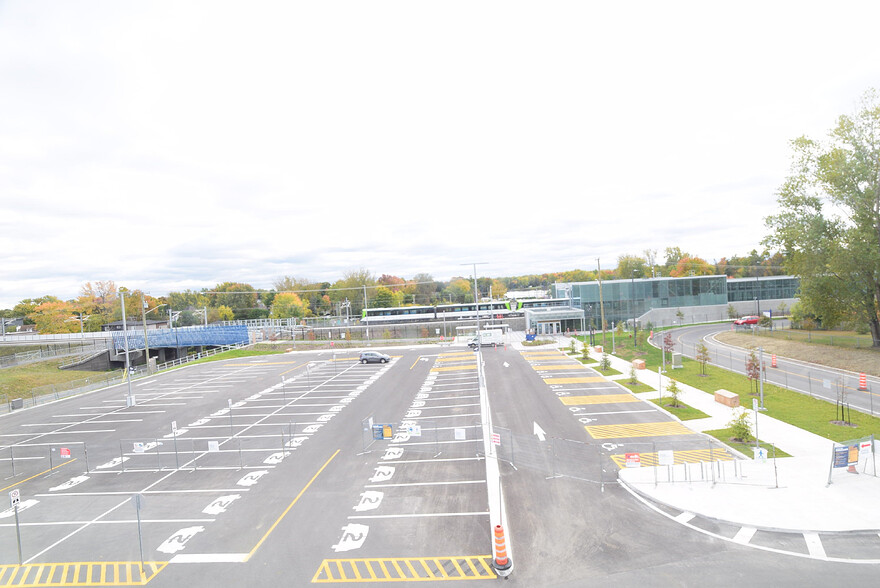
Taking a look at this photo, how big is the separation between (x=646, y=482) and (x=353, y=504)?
10.2m

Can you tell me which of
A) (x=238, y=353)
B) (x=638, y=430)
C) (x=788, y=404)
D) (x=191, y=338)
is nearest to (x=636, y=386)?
(x=788, y=404)

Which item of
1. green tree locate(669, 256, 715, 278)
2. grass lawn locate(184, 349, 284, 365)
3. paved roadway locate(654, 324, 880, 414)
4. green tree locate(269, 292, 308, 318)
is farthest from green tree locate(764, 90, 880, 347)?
green tree locate(269, 292, 308, 318)

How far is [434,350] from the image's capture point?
2215 inches

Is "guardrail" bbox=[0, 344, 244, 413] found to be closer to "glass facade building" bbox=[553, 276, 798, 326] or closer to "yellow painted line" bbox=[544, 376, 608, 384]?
"yellow painted line" bbox=[544, 376, 608, 384]

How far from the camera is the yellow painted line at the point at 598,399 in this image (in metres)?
27.7

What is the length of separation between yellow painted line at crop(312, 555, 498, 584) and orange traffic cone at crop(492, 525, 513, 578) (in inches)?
8.5

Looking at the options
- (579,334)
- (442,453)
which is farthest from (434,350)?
(442,453)

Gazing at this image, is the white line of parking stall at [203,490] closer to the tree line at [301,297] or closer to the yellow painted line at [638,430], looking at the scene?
the yellow painted line at [638,430]

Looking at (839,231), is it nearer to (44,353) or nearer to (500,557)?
(500,557)

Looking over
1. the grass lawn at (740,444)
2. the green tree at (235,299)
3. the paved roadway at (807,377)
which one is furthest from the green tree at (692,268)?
the green tree at (235,299)

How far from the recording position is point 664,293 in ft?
243

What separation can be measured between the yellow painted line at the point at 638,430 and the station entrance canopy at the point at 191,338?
196ft

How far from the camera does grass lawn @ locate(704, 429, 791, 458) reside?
1775cm

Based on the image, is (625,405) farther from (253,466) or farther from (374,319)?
(374,319)
